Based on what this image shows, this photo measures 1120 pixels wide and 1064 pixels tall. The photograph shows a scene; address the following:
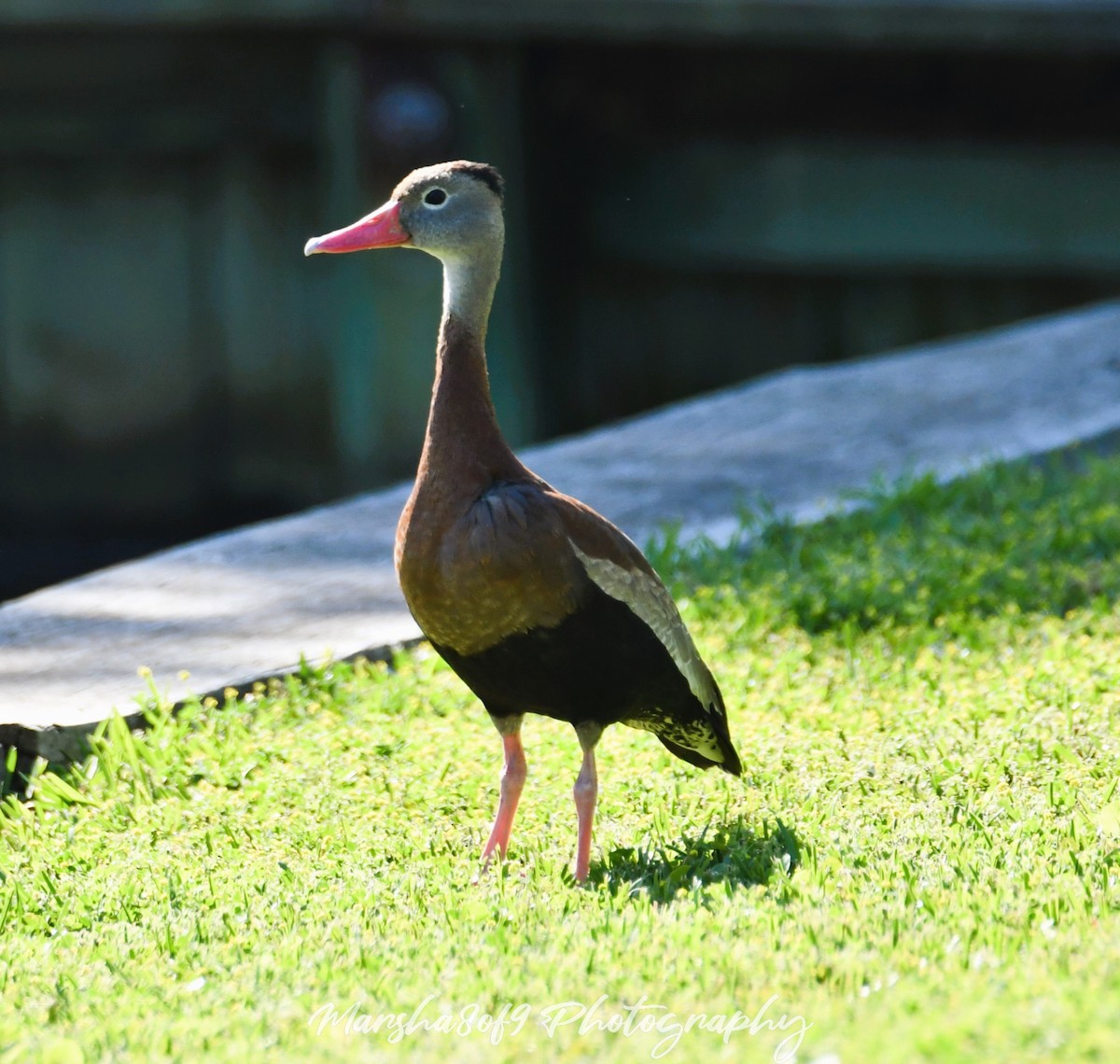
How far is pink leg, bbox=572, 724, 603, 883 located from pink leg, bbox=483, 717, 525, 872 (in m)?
0.17

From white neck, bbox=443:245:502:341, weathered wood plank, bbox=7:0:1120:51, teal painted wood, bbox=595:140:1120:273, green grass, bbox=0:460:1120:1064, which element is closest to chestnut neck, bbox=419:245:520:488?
white neck, bbox=443:245:502:341

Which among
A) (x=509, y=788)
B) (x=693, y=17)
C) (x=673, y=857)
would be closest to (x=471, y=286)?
(x=509, y=788)

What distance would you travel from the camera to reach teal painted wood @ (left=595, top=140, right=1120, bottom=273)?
9.45m

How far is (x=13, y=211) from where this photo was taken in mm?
10117

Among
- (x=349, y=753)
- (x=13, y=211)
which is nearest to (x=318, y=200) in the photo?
(x=13, y=211)

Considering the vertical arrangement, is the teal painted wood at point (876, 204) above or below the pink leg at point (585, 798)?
above

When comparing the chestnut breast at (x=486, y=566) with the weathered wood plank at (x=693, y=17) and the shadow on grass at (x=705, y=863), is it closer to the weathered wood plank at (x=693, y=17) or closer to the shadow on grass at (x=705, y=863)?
the shadow on grass at (x=705, y=863)

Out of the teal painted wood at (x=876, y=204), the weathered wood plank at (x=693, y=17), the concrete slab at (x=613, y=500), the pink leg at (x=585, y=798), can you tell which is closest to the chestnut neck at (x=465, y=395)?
the pink leg at (x=585, y=798)

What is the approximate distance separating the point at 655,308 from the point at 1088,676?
5652 millimetres

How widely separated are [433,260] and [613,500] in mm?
2735

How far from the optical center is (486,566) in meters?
3.70

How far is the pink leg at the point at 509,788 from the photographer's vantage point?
4035 mm

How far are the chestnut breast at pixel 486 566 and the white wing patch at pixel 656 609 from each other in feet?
0.20

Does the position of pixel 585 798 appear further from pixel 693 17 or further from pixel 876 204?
pixel 876 204
